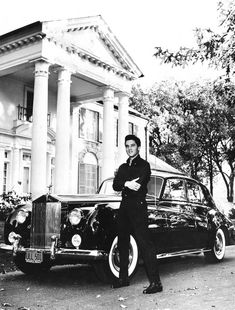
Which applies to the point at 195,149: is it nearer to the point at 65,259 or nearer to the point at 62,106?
the point at 62,106

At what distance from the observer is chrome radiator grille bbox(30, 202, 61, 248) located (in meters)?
5.91

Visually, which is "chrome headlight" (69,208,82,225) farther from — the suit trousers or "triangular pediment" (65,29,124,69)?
"triangular pediment" (65,29,124,69)

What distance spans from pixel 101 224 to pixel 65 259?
0.67m

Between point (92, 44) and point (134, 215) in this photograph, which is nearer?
point (134, 215)

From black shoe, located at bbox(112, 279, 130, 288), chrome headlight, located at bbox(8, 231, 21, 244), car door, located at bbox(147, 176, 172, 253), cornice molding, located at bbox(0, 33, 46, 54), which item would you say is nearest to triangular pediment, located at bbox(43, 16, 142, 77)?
cornice molding, located at bbox(0, 33, 46, 54)

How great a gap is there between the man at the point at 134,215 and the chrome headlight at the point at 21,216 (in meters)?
1.74

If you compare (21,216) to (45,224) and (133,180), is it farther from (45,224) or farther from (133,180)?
(133,180)

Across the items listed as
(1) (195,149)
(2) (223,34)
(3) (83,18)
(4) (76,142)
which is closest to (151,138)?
(1) (195,149)

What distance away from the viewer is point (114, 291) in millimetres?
5352

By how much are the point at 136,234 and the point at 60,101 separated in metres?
13.4

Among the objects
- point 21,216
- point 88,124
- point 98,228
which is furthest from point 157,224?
point 88,124

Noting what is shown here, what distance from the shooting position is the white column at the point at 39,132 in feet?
54.2

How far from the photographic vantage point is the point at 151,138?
38.9 metres

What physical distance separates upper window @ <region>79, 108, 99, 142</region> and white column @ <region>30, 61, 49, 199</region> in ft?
21.4
